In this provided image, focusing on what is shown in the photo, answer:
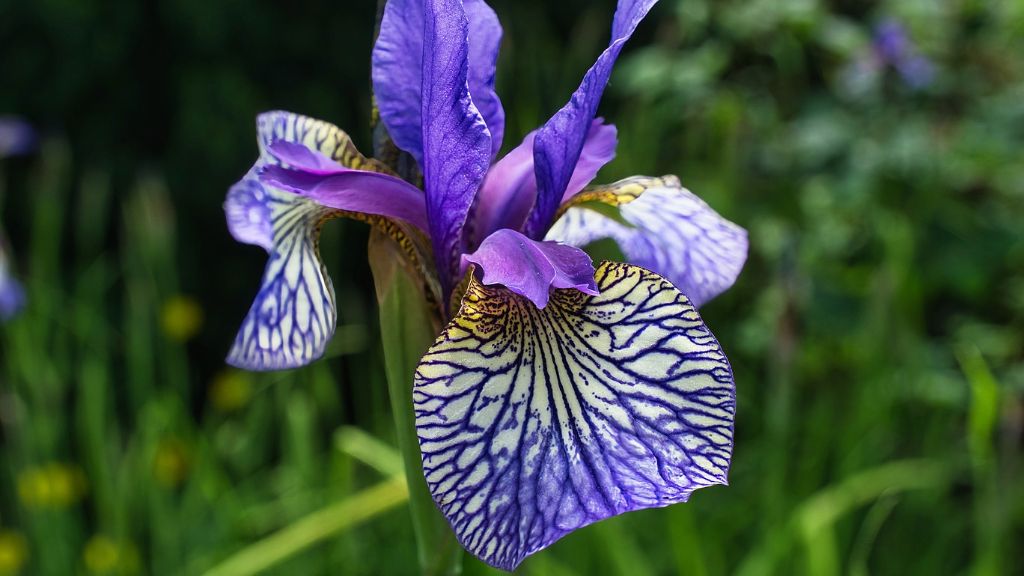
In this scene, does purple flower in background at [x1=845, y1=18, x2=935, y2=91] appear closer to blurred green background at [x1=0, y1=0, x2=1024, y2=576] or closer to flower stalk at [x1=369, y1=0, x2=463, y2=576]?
blurred green background at [x1=0, y1=0, x2=1024, y2=576]

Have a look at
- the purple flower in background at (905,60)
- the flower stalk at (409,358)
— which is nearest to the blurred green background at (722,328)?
the purple flower in background at (905,60)

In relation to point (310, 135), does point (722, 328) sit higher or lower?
lower

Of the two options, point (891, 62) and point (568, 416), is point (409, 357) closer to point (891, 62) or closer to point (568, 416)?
point (568, 416)

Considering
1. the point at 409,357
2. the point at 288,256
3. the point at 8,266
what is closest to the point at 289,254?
the point at 288,256

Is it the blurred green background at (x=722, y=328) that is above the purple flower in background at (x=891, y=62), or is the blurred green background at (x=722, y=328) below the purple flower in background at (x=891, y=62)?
below

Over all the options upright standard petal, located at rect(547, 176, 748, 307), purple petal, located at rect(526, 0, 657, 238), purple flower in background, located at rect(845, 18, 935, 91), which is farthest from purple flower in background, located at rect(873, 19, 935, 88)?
purple petal, located at rect(526, 0, 657, 238)

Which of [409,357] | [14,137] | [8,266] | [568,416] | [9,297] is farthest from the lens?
[14,137]

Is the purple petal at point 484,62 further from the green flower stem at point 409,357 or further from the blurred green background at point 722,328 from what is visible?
the blurred green background at point 722,328
